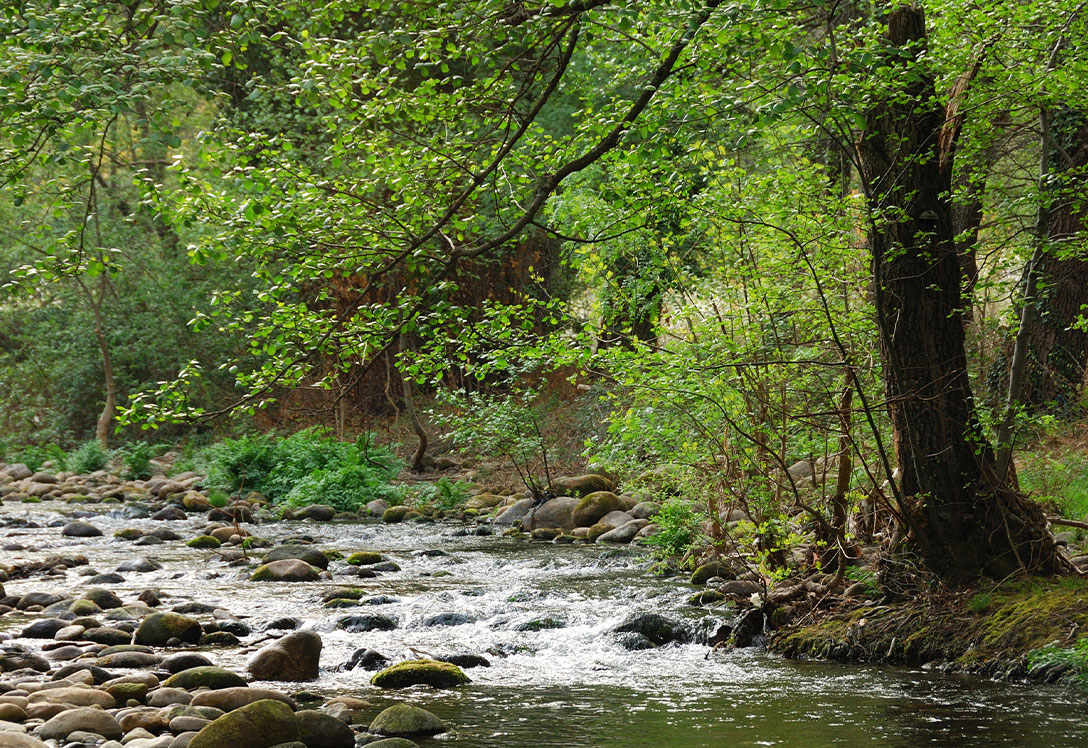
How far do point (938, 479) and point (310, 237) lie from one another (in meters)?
4.53

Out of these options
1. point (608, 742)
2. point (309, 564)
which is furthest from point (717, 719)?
point (309, 564)

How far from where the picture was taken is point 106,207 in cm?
2398

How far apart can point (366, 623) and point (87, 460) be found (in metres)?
15.8

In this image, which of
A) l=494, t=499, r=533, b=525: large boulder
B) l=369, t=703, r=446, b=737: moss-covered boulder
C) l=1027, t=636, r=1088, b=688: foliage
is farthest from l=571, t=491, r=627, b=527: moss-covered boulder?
l=369, t=703, r=446, b=737: moss-covered boulder

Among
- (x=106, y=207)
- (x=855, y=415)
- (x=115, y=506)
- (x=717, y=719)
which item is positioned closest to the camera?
(x=717, y=719)

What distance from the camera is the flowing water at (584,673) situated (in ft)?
16.4

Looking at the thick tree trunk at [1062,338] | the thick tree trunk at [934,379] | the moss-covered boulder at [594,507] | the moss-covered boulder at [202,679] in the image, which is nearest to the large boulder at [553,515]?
the moss-covered boulder at [594,507]

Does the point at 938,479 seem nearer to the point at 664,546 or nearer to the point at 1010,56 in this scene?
the point at 1010,56

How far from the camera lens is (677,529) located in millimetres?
9414

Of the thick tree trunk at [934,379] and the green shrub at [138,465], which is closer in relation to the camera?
the thick tree trunk at [934,379]

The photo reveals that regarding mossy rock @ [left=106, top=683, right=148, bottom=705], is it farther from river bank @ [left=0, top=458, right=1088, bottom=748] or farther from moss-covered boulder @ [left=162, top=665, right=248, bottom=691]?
moss-covered boulder @ [left=162, top=665, right=248, bottom=691]

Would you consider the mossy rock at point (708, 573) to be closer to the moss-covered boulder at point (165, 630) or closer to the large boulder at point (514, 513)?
the moss-covered boulder at point (165, 630)

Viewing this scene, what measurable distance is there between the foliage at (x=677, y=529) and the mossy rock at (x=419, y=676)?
9.34ft

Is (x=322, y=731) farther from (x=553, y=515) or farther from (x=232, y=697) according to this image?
(x=553, y=515)
